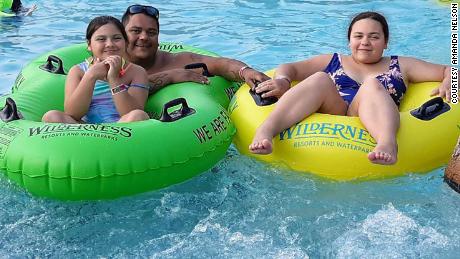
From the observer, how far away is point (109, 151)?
3.15 m

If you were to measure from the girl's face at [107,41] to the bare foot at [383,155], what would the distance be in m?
1.55

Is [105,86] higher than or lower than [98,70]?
lower

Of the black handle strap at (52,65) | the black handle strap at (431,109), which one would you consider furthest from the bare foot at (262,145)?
the black handle strap at (52,65)

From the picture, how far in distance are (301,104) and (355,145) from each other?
1.29ft

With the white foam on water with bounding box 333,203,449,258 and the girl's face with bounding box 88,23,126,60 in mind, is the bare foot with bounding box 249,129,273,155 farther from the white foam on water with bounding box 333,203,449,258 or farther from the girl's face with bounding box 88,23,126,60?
the girl's face with bounding box 88,23,126,60

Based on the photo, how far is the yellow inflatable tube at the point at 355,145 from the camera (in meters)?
3.42

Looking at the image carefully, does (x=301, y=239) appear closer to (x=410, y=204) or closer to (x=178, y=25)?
(x=410, y=204)

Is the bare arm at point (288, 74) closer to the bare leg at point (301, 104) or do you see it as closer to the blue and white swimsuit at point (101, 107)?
the bare leg at point (301, 104)

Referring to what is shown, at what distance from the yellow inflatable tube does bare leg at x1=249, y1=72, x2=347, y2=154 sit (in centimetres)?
5

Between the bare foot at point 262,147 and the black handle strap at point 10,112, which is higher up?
the black handle strap at point 10,112

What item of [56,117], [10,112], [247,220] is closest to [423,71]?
[247,220]

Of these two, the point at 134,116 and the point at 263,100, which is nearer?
the point at 134,116

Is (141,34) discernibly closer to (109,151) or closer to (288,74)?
(288,74)

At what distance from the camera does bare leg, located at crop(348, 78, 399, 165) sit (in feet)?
10.6
